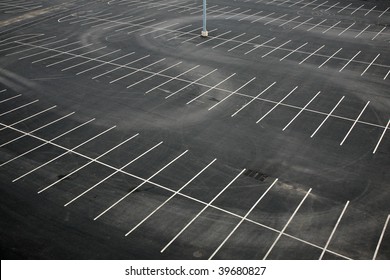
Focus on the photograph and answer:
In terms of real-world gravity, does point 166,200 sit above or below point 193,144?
below

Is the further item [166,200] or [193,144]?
[193,144]

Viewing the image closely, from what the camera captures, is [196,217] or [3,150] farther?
[3,150]

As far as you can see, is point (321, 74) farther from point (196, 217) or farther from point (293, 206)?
point (196, 217)

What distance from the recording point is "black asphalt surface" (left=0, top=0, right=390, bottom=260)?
490 inches

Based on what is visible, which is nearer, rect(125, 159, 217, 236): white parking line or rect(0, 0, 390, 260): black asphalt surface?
rect(0, 0, 390, 260): black asphalt surface

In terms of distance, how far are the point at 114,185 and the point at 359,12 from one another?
Answer: 32478 mm

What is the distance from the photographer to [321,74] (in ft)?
80.3

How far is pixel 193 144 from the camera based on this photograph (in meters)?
17.2

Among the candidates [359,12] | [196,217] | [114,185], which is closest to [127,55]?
[114,185]

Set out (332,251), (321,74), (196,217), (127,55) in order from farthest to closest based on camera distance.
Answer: (127,55)
(321,74)
(196,217)
(332,251)

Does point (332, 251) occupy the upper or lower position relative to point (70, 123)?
lower

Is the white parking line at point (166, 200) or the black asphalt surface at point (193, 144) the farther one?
the white parking line at point (166, 200)

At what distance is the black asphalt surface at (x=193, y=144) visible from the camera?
12453 mm
